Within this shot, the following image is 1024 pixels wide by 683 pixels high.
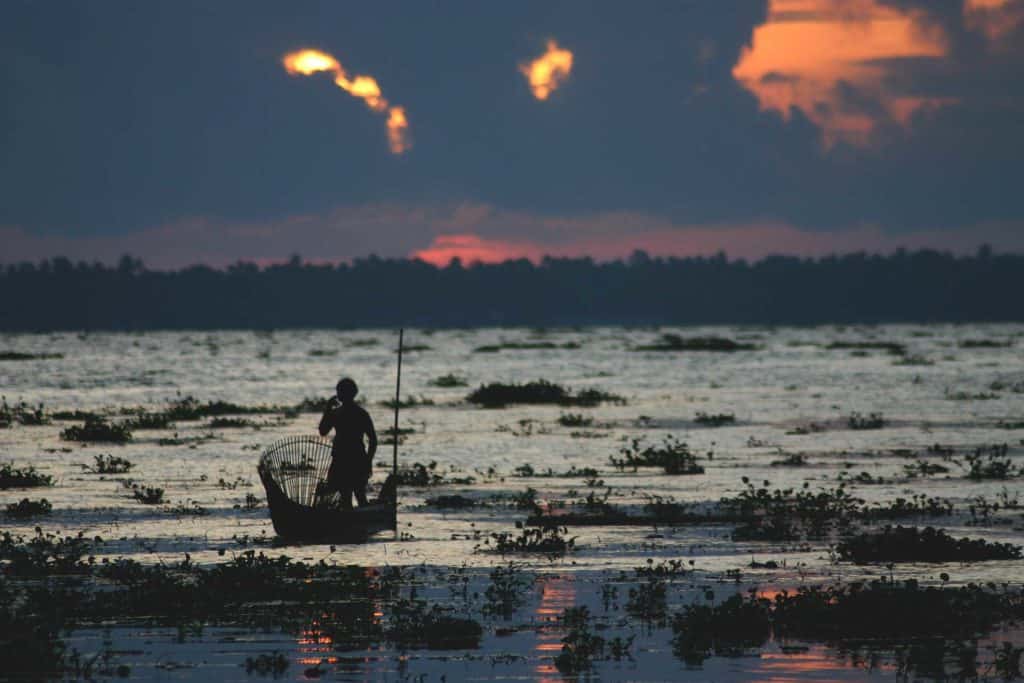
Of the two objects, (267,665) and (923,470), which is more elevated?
(923,470)

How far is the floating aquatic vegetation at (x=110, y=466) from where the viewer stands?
29672 mm

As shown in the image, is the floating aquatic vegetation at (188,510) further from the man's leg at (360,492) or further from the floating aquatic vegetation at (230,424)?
the floating aquatic vegetation at (230,424)

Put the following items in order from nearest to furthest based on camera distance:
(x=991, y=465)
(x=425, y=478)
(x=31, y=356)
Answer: (x=425, y=478), (x=991, y=465), (x=31, y=356)

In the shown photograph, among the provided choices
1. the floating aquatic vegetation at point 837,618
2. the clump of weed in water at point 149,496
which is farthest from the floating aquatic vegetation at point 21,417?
the floating aquatic vegetation at point 837,618

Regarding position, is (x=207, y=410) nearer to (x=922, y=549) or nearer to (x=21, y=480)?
(x=21, y=480)

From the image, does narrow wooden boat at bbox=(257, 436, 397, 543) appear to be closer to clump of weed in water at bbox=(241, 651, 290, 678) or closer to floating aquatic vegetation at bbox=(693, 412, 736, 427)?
clump of weed in water at bbox=(241, 651, 290, 678)

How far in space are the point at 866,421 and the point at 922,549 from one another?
24459mm

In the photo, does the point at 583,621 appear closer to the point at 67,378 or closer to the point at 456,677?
the point at 456,677

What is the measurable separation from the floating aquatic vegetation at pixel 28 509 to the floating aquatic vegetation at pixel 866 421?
2391 cm

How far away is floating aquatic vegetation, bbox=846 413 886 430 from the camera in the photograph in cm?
4091

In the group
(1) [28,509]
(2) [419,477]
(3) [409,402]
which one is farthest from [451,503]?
(3) [409,402]

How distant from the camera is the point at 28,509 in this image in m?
23.3

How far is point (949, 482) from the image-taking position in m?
27.6

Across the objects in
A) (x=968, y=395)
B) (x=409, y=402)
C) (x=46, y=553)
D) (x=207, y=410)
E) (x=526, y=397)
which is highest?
(x=968, y=395)
